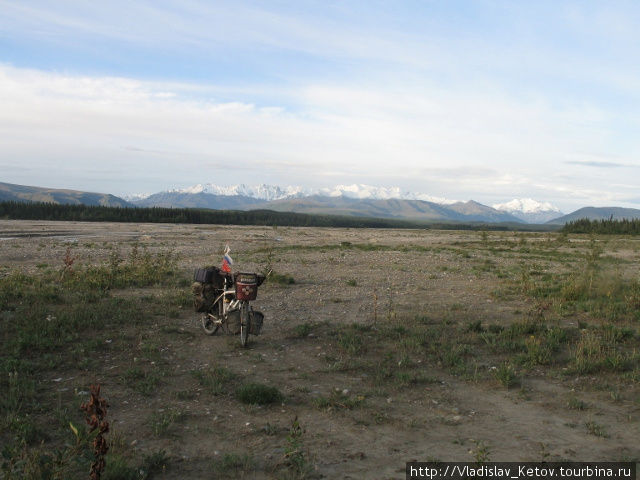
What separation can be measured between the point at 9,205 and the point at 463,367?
127347 millimetres

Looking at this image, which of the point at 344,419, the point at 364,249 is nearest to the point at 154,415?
the point at 344,419

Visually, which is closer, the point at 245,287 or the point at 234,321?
the point at 245,287

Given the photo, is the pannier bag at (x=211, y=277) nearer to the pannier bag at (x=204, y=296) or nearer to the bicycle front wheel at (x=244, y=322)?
the pannier bag at (x=204, y=296)

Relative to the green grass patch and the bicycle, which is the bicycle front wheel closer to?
the bicycle

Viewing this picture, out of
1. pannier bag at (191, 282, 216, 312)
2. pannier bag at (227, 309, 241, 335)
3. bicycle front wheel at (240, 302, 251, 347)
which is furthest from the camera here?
pannier bag at (191, 282, 216, 312)

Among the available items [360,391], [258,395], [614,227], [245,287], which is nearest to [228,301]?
[245,287]

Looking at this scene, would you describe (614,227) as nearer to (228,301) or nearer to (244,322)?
(228,301)

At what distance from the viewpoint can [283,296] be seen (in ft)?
52.0

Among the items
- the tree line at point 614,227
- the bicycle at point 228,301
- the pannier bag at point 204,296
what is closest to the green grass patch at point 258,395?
the bicycle at point 228,301

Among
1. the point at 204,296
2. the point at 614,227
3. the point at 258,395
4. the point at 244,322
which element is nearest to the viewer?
the point at 258,395

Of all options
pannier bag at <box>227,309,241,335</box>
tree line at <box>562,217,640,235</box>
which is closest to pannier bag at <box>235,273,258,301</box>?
pannier bag at <box>227,309,241,335</box>

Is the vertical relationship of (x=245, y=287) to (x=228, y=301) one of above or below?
above

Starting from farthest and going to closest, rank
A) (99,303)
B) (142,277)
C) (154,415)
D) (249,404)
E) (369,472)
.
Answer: (142,277) < (99,303) < (249,404) < (154,415) < (369,472)

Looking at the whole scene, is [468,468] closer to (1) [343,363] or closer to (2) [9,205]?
(1) [343,363]
